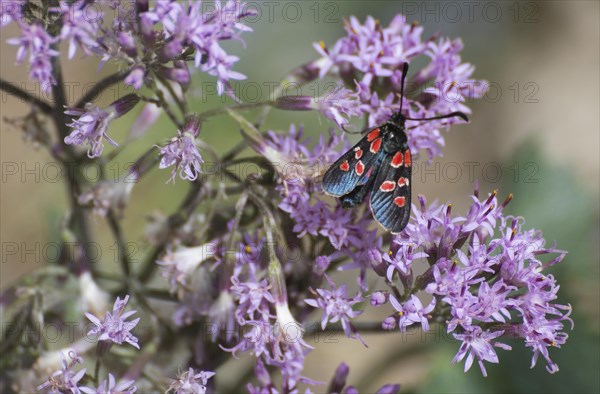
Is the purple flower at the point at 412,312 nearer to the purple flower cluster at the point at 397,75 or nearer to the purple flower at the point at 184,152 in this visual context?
the purple flower cluster at the point at 397,75

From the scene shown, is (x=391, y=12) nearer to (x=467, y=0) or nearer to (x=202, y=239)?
(x=467, y=0)

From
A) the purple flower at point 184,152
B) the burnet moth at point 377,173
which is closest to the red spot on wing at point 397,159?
the burnet moth at point 377,173

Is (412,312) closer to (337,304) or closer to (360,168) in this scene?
(337,304)

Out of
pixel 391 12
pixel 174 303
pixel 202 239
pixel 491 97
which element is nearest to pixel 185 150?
pixel 202 239

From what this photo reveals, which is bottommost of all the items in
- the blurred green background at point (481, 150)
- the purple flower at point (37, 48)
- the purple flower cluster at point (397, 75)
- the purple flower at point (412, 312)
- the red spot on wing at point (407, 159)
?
the blurred green background at point (481, 150)

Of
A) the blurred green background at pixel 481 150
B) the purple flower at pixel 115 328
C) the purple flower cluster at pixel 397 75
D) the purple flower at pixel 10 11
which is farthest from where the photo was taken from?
the blurred green background at pixel 481 150

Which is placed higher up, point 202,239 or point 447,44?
point 447,44
